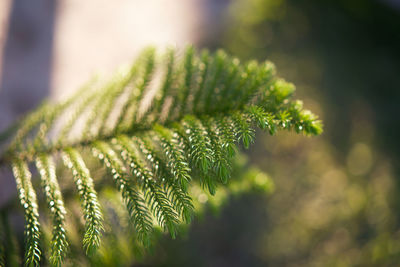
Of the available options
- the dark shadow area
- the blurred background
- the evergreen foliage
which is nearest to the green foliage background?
the blurred background

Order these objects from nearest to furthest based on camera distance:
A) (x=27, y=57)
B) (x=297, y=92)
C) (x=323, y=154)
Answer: (x=27, y=57), (x=323, y=154), (x=297, y=92)

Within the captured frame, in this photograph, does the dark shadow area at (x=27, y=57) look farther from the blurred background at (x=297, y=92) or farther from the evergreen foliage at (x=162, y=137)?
the evergreen foliage at (x=162, y=137)

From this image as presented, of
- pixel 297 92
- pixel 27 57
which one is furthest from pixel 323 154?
pixel 27 57

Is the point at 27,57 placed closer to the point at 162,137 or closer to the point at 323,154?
the point at 162,137

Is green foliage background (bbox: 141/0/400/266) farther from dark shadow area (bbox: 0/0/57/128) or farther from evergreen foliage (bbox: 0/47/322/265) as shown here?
dark shadow area (bbox: 0/0/57/128)

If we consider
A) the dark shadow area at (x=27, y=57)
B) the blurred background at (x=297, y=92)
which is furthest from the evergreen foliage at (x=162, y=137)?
the dark shadow area at (x=27, y=57)

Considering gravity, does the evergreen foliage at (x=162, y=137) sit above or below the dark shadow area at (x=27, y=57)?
below
